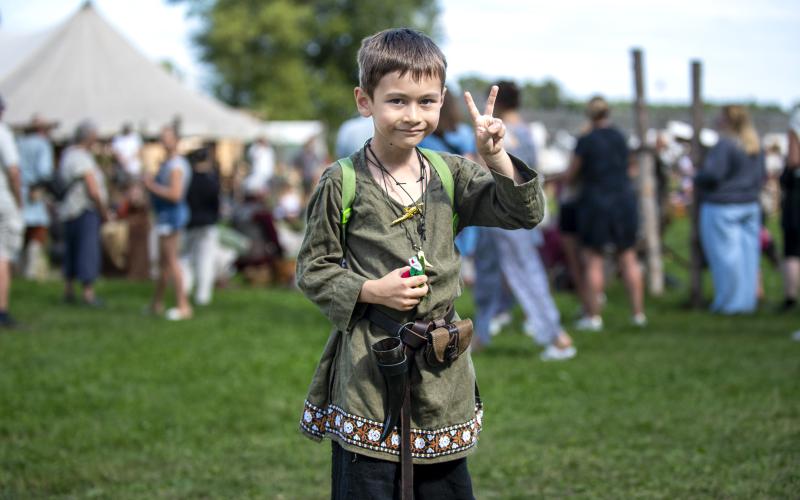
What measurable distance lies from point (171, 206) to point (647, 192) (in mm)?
5610

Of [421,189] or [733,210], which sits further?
[733,210]

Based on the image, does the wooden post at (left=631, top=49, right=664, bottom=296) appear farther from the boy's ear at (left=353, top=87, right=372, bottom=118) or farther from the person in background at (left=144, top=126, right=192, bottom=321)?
the boy's ear at (left=353, top=87, right=372, bottom=118)

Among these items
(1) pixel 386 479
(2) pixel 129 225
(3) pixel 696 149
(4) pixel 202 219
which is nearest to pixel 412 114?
(1) pixel 386 479

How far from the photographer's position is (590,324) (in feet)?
31.2

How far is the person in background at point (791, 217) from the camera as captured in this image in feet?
32.2

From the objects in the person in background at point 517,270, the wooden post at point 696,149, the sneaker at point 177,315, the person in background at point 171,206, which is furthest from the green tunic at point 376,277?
the wooden post at point 696,149

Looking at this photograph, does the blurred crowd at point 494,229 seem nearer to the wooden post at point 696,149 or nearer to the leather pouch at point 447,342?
the wooden post at point 696,149

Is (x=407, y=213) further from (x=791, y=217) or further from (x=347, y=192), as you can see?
(x=791, y=217)

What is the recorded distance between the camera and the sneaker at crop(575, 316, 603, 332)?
943 cm

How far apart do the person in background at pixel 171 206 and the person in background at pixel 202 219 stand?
0.71ft

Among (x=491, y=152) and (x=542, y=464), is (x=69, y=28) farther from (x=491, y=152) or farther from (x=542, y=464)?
(x=491, y=152)

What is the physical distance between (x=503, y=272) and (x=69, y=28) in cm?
1483

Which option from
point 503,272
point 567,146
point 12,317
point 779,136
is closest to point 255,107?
point 567,146

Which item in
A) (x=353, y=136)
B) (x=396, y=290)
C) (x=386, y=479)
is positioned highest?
(x=353, y=136)
